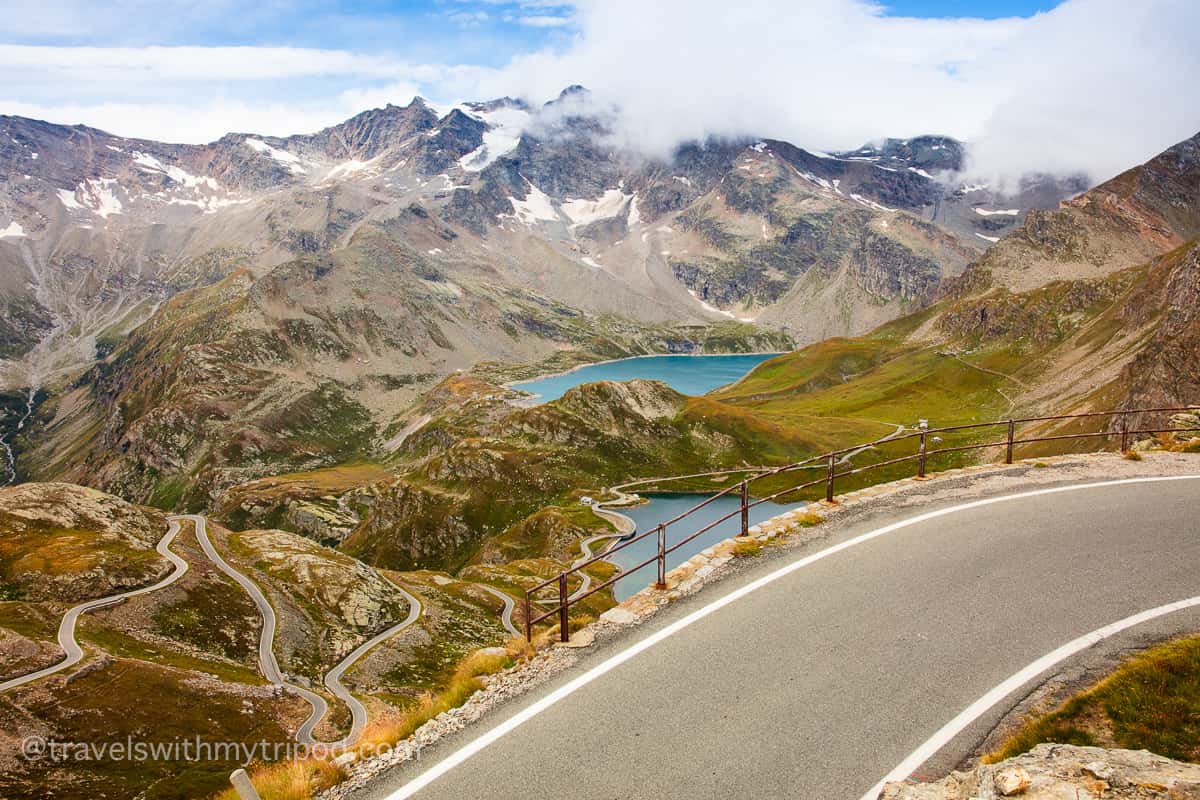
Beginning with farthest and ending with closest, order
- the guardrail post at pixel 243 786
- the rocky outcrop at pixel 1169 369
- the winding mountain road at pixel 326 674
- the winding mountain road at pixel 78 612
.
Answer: the rocky outcrop at pixel 1169 369
the winding mountain road at pixel 326 674
the winding mountain road at pixel 78 612
the guardrail post at pixel 243 786

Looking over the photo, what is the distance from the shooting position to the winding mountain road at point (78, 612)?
44.6m

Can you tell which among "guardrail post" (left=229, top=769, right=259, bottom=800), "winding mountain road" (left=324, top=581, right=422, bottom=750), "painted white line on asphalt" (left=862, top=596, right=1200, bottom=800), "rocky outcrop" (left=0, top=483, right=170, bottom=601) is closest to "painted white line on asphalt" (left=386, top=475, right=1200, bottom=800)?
"guardrail post" (left=229, top=769, right=259, bottom=800)

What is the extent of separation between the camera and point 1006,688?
11.0 meters

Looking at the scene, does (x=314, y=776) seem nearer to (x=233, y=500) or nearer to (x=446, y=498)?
(x=446, y=498)

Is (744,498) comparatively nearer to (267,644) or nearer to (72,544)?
(267,644)

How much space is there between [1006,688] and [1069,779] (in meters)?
3.29

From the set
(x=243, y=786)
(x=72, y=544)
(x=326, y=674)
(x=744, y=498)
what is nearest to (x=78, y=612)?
(x=72, y=544)

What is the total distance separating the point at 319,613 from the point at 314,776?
231 feet

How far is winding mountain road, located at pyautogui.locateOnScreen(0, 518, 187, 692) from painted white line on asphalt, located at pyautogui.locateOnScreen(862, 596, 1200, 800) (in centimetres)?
5632

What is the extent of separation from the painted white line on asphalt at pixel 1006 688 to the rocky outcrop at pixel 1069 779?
0.52 m

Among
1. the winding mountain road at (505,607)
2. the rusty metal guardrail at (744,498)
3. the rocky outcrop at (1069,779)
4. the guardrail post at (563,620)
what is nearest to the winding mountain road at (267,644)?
the winding mountain road at (505,607)

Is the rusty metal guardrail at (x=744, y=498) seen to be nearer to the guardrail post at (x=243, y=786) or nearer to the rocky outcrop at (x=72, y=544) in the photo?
the guardrail post at (x=243, y=786)

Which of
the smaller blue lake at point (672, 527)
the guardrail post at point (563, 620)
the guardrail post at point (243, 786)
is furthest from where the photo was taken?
the smaller blue lake at point (672, 527)

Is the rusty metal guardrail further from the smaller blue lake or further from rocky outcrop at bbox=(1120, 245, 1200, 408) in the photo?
rocky outcrop at bbox=(1120, 245, 1200, 408)
